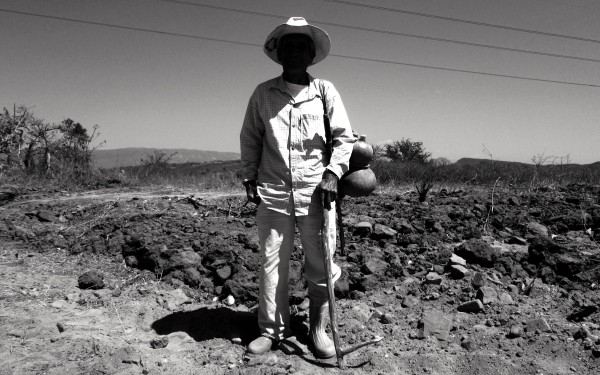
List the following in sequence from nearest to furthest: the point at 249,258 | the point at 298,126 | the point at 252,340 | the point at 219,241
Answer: the point at 298,126 < the point at 252,340 < the point at 249,258 < the point at 219,241

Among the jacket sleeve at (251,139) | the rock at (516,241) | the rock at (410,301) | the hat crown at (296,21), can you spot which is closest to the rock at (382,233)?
the rock at (516,241)

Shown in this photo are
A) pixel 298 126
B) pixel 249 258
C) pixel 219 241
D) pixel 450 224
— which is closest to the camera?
pixel 298 126

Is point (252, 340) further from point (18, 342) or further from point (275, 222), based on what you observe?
point (18, 342)

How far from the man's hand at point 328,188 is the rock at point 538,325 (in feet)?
5.42

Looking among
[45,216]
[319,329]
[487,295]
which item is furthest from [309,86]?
[45,216]

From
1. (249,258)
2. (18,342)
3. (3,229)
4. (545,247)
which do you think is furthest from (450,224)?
(3,229)

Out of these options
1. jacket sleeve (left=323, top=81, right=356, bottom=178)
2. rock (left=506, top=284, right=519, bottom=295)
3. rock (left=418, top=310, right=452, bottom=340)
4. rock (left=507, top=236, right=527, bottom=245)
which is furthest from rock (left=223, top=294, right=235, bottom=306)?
rock (left=507, top=236, right=527, bottom=245)

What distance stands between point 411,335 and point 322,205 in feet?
3.84

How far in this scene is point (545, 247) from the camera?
417cm

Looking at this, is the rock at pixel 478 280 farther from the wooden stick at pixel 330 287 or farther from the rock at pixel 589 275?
the wooden stick at pixel 330 287

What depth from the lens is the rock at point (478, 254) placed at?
4.04m

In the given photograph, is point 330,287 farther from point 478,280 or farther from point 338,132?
point 478,280

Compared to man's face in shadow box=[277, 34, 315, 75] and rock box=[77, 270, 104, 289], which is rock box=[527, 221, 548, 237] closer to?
man's face in shadow box=[277, 34, 315, 75]

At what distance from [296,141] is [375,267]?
1848 millimetres
